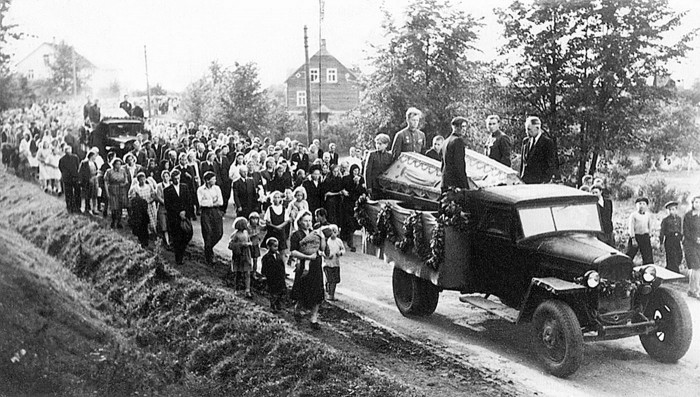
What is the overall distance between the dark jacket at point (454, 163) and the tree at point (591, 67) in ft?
8.82

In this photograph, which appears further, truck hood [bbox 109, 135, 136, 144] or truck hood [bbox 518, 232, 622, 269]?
truck hood [bbox 109, 135, 136, 144]

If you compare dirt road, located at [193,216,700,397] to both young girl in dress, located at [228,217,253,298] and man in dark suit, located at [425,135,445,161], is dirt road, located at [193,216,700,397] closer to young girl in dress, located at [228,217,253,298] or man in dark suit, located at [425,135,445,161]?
young girl in dress, located at [228,217,253,298]

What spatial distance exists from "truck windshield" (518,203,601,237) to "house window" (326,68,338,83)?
11.0m

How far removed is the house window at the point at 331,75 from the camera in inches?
708

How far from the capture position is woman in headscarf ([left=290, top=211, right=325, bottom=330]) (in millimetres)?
8172

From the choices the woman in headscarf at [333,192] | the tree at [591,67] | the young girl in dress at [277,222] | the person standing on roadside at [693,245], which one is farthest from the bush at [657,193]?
the young girl in dress at [277,222]

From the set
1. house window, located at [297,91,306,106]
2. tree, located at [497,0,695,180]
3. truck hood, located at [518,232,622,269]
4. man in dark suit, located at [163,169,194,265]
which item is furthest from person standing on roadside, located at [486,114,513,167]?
house window, located at [297,91,306,106]

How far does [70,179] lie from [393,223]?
582 centimetres

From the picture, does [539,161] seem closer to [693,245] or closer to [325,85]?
[693,245]

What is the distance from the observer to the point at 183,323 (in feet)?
28.0

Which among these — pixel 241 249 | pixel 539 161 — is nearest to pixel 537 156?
pixel 539 161

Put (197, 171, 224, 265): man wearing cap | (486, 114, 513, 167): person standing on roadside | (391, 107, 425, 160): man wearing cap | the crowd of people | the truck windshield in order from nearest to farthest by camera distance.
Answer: the truck windshield
the crowd of people
(486, 114, 513, 167): person standing on roadside
(197, 171, 224, 265): man wearing cap
(391, 107, 425, 160): man wearing cap

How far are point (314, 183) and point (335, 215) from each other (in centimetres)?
66

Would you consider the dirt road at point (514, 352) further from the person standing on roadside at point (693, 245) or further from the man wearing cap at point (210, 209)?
the man wearing cap at point (210, 209)
